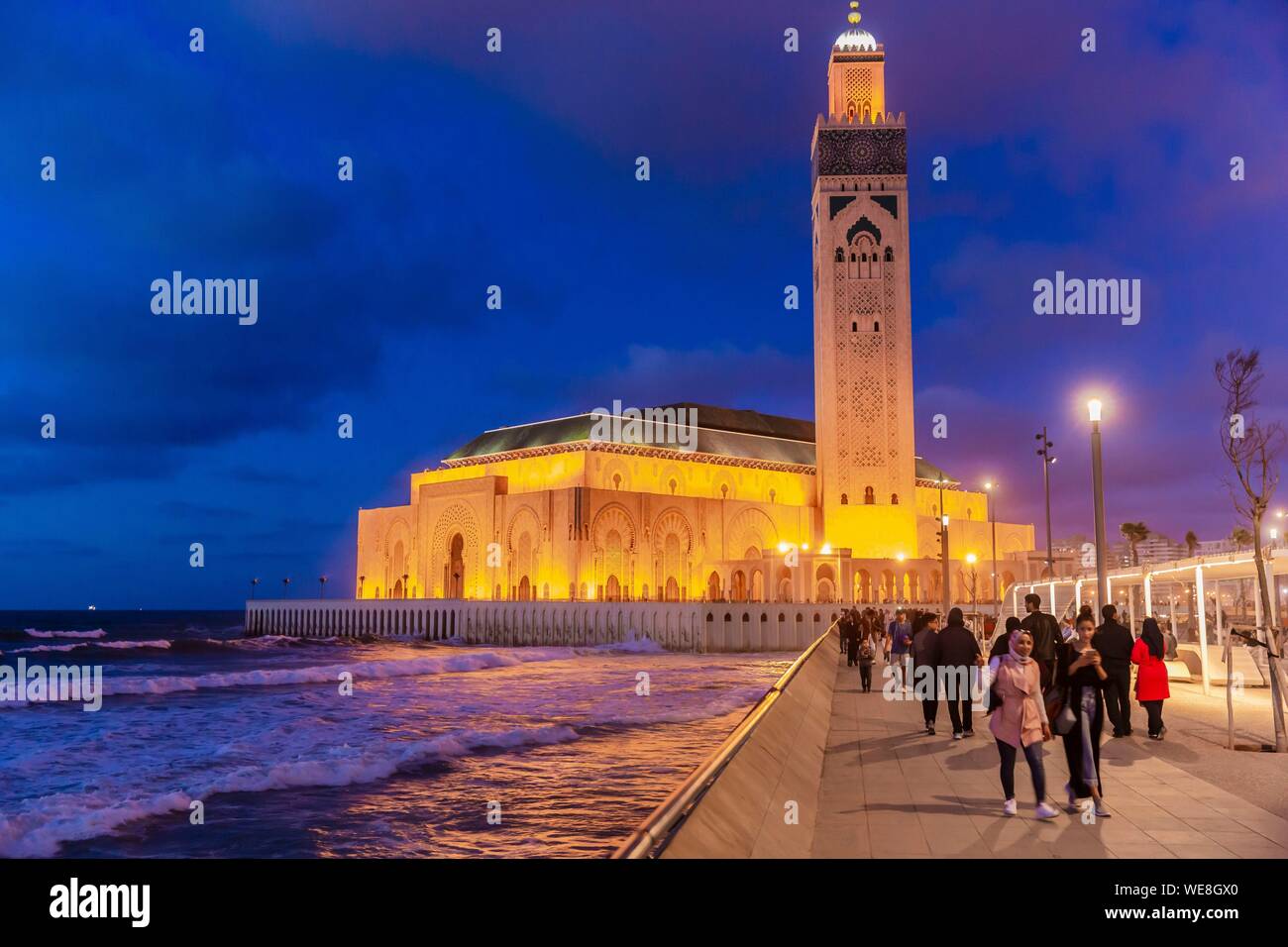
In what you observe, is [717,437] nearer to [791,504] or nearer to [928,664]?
[791,504]

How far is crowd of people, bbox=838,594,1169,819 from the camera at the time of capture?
24.6ft

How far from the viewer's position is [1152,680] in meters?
11.1

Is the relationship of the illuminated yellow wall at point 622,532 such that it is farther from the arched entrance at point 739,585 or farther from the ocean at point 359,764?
the ocean at point 359,764

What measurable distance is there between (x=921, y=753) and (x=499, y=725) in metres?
9.84

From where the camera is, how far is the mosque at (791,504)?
188 ft

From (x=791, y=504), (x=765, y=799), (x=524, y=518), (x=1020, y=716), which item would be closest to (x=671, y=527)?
(x=524, y=518)

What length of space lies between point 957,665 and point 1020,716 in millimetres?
3810

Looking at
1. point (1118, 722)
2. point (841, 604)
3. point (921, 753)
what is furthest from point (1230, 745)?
point (841, 604)

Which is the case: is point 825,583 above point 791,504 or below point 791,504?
below

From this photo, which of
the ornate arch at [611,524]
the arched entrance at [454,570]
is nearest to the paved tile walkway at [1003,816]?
the ornate arch at [611,524]

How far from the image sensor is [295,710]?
22484 millimetres

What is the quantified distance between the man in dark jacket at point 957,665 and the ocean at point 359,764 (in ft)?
10.8

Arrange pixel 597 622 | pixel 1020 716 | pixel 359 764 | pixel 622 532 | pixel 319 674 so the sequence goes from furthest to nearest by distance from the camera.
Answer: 1. pixel 622 532
2. pixel 597 622
3. pixel 319 674
4. pixel 359 764
5. pixel 1020 716
